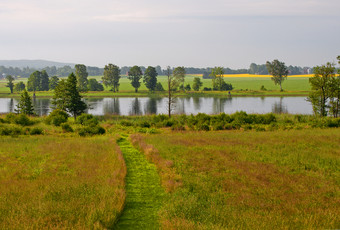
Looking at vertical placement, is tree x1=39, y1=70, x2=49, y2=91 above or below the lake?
above

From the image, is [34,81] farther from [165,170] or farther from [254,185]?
[254,185]

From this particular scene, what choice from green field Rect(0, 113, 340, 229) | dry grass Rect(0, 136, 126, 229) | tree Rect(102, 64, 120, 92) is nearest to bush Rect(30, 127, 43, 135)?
green field Rect(0, 113, 340, 229)

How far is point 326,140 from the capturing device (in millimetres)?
21469

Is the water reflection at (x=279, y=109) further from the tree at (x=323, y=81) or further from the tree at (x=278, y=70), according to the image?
the tree at (x=278, y=70)

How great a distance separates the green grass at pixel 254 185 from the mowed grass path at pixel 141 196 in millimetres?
533

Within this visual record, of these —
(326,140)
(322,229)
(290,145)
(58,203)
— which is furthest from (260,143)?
(58,203)

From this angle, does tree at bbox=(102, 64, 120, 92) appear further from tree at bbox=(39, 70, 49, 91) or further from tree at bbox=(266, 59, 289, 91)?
tree at bbox=(266, 59, 289, 91)

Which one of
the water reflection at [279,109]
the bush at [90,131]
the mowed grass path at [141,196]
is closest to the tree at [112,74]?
the water reflection at [279,109]

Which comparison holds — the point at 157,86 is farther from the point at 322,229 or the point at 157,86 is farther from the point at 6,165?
the point at 322,229

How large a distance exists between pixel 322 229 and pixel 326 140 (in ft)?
53.8

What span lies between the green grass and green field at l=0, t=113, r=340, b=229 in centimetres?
4

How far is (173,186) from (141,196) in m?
1.35

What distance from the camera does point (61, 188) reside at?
1062 centimetres

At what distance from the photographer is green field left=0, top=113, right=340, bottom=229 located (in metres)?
8.16
